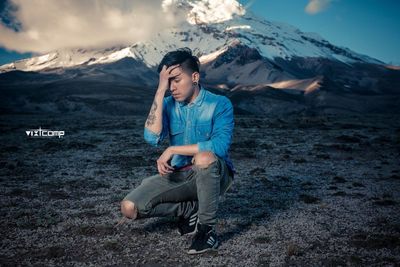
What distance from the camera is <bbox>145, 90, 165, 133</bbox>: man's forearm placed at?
5.92 metres

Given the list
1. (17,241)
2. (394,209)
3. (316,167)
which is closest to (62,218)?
(17,241)

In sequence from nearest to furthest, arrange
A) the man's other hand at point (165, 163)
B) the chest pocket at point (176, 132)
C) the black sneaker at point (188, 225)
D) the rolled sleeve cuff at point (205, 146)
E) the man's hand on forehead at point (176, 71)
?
the rolled sleeve cuff at point (205, 146) < the man's hand on forehead at point (176, 71) < the man's other hand at point (165, 163) < the chest pocket at point (176, 132) < the black sneaker at point (188, 225)

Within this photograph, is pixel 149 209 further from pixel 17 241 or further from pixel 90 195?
pixel 90 195

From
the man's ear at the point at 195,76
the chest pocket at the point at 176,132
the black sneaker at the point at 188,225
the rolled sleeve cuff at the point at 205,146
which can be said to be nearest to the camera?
the rolled sleeve cuff at the point at 205,146

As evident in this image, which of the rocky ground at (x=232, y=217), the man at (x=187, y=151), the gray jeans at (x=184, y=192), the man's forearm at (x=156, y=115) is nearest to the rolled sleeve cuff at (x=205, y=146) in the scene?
the man at (x=187, y=151)

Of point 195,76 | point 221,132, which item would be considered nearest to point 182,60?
point 195,76

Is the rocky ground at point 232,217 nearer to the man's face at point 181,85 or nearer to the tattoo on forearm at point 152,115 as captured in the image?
the tattoo on forearm at point 152,115

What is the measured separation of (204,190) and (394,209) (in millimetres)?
5610

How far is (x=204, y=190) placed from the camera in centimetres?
577

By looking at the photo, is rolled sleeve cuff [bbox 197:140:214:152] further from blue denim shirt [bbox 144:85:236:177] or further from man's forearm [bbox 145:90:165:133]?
man's forearm [bbox 145:90:165:133]

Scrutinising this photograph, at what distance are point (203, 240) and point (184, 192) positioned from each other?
88cm

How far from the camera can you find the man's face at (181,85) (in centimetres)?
590

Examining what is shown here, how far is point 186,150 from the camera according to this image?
19.0 feet

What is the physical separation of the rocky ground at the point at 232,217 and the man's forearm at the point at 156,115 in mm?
2165
